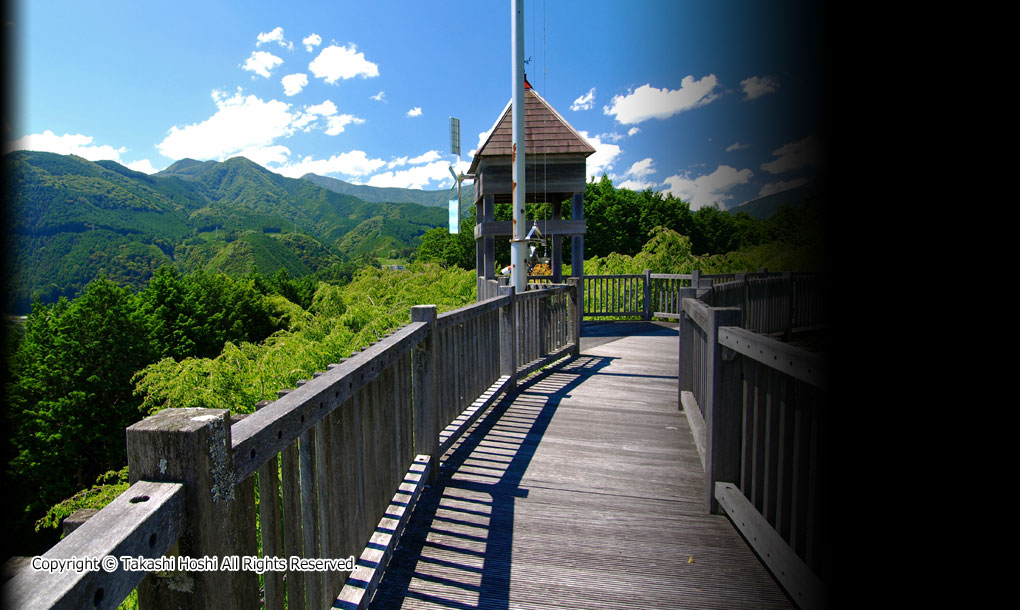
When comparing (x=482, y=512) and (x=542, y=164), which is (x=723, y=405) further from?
(x=542, y=164)

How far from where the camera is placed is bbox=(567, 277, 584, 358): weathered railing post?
350 inches

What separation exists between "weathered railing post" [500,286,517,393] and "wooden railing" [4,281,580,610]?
206 centimetres

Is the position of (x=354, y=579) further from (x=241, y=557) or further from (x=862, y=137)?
(x=862, y=137)

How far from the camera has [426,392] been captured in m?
3.78

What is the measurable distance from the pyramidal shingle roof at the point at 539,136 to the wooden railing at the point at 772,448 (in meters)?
9.95

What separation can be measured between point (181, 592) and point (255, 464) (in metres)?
0.34

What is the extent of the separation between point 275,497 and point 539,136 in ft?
42.3

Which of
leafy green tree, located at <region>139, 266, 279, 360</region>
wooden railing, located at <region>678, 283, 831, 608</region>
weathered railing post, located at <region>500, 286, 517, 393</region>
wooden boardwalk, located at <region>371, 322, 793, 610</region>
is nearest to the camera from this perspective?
wooden railing, located at <region>678, 283, 831, 608</region>

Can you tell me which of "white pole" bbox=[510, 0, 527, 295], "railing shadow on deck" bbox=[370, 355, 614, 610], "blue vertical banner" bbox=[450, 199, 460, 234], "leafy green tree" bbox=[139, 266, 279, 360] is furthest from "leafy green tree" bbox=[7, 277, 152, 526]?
"railing shadow on deck" bbox=[370, 355, 614, 610]

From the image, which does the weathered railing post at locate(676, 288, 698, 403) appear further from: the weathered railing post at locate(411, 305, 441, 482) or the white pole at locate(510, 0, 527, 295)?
the weathered railing post at locate(411, 305, 441, 482)

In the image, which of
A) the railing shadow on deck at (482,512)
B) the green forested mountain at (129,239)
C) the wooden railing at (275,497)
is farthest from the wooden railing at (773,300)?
the green forested mountain at (129,239)

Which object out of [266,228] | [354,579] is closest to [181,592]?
[354,579]

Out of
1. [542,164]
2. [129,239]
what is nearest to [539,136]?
[542,164]

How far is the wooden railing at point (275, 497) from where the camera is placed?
0.98m
